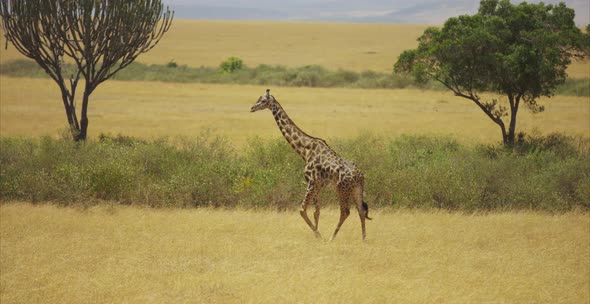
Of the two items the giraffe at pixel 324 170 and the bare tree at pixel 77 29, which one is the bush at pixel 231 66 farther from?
the giraffe at pixel 324 170

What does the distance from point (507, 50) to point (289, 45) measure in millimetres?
109484

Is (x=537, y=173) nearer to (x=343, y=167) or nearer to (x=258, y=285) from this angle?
(x=343, y=167)

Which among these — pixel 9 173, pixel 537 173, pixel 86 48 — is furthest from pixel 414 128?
pixel 9 173

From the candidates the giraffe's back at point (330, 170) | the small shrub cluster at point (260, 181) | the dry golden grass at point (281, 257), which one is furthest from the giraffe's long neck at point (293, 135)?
the small shrub cluster at point (260, 181)

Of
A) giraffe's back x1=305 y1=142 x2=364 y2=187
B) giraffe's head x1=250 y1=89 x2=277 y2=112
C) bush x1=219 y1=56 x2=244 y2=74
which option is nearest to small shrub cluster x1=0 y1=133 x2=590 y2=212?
giraffe's head x1=250 y1=89 x2=277 y2=112

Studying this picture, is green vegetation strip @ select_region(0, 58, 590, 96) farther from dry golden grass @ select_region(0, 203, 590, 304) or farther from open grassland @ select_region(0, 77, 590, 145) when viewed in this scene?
dry golden grass @ select_region(0, 203, 590, 304)

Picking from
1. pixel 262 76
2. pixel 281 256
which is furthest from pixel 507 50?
pixel 262 76

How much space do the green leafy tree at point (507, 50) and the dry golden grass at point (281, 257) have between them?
26.2 ft

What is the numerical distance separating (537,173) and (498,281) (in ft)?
26.9

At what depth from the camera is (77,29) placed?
21.9 m

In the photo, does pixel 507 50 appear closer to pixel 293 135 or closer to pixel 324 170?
pixel 293 135

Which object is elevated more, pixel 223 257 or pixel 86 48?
pixel 86 48

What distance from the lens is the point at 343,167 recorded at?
37.6ft

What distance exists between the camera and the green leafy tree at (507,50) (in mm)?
21859
